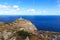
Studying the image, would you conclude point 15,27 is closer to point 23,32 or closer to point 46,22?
point 23,32

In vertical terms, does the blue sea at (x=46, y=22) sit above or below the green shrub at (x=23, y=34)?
above

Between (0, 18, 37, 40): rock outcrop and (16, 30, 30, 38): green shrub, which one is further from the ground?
(0, 18, 37, 40): rock outcrop

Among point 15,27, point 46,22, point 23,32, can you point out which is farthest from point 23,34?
point 46,22

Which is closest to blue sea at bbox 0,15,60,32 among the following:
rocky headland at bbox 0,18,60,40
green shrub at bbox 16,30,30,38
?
rocky headland at bbox 0,18,60,40

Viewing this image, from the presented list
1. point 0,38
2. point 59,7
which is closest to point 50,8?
point 59,7

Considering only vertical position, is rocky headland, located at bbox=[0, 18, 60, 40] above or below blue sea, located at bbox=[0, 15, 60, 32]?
below

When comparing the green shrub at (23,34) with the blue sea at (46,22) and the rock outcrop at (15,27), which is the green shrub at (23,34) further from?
the blue sea at (46,22)

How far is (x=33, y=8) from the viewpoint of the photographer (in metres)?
2.63

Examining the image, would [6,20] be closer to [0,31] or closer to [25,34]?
[0,31]

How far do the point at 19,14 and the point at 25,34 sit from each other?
0.34 m

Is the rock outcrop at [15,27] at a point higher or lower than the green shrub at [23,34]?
higher

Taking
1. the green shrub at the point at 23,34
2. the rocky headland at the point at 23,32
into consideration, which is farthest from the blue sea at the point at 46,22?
the green shrub at the point at 23,34

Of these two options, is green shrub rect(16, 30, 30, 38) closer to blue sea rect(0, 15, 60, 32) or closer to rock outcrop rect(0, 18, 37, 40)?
rock outcrop rect(0, 18, 37, 40)

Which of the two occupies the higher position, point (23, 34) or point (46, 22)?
point (46, 22)
